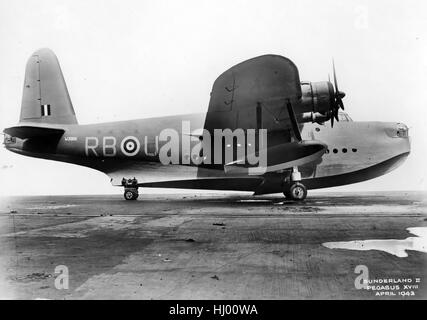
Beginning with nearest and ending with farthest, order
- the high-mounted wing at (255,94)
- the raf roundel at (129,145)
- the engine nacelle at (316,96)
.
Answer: the high-mounted wing at (255,94) → the engine nacelle at (316,96) → the raf roundel at (129,145)

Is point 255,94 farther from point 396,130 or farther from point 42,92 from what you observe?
point 42,92

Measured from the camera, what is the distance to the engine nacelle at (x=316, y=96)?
14.9 metres

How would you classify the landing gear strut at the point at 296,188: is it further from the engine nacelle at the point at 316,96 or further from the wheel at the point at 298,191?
the engine nacelle at the point at 316,96

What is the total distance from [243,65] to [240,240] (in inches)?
307

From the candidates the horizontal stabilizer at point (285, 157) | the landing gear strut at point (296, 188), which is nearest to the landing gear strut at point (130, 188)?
the horizontal stabilizer at point (285, 157)

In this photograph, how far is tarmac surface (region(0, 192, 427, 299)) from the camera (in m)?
4.34

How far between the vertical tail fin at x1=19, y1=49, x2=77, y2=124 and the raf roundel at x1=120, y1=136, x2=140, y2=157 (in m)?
2.99

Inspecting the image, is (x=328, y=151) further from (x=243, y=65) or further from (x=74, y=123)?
(x=74, y=123)

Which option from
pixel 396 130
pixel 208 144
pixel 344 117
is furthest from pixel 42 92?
pixel 396 130

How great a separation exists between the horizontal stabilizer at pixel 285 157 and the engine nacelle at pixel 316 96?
4.60ft

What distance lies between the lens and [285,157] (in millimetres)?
15734

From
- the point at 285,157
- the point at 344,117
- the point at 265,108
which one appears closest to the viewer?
the point at 265,108

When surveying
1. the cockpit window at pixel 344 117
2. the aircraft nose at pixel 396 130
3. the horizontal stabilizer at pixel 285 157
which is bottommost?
the horizontal stabilizer at pixel 285 157

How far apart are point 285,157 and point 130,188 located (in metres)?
7.39
